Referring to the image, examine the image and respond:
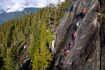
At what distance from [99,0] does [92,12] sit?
16.4 feet

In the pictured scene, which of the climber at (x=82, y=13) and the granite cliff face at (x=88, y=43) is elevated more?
the climber at (x=82, y=13)

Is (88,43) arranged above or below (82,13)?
below

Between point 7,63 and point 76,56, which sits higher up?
point 76,56

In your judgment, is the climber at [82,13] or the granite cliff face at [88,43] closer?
the granite cliff face at [88,43]

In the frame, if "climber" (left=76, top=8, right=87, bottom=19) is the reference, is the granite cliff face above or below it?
below

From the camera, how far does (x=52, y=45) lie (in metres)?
125

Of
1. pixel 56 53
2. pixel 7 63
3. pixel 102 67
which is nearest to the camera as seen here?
pixel 102 67

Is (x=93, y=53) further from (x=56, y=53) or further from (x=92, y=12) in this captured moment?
(x=56, y=53)

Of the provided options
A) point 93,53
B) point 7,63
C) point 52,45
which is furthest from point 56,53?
point 93,53

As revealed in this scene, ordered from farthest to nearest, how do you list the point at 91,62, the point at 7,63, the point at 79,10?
the point at 7,63 → the point at 79,10 → the point at 91,62

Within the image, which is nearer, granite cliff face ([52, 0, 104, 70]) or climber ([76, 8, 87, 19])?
granite cliff face ([52, 0, 104, 70])

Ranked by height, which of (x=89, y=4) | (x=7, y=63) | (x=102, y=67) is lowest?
(x=7, y=63)

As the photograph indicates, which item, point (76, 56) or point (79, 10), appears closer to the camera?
point (76, 56)

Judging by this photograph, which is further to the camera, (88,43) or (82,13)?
(82,13)
